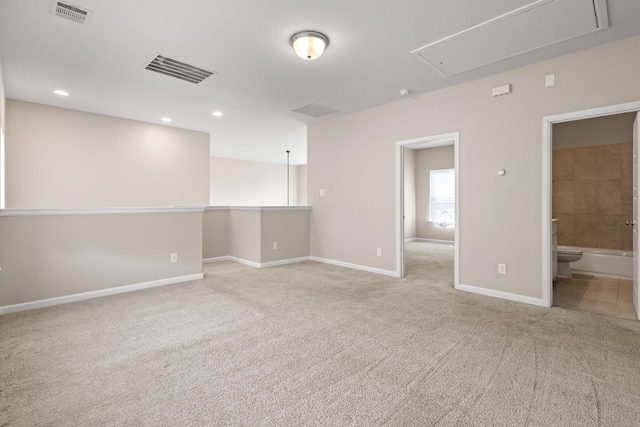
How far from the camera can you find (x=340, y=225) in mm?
5242

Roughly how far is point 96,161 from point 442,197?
7.68m

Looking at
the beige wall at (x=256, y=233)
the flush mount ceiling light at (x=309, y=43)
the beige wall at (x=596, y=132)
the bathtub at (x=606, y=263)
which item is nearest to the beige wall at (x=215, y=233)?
the beige wall at (x=256, y=233)

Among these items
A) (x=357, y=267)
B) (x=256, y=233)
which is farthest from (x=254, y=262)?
(x=357, y=267)

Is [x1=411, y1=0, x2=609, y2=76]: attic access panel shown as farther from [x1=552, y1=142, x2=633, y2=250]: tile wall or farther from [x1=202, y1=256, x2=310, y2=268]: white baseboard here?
[x1=202, y1=256, x2=310, y2=268]: white baseboard

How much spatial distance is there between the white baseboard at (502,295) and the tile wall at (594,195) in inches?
110

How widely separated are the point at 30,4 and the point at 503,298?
16.4ft

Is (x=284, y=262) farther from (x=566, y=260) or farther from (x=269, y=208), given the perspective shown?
(x=566, y=260)

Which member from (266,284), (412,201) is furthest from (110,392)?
(412,201)

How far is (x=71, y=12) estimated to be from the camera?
242 centimetres

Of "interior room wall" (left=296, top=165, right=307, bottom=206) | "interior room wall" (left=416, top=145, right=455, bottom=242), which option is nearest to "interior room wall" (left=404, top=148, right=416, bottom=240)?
"interior room wall" (left=416, top=145, right=455, bottom=242)

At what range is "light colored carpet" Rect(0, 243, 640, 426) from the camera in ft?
4.98

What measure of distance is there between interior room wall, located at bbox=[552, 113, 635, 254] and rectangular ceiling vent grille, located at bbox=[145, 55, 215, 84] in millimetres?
5652

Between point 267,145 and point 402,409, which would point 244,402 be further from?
point 267,145

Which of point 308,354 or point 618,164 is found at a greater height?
point 618,164
